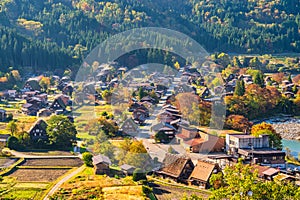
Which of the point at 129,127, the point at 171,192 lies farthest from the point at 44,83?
the point at 171,192

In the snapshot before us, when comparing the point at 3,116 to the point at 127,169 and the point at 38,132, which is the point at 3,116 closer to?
the point at 38,132

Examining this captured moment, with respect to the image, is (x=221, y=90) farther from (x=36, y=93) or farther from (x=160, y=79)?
(x=36, y=93)

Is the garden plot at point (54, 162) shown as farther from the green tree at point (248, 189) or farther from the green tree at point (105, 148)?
the green tree at point (248, 189)

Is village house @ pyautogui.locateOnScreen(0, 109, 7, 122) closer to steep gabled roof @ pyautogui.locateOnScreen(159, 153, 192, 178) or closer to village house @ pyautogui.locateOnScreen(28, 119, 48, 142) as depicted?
village house @ pyautogui.locateOnScreen(28, 119, 48, 142)

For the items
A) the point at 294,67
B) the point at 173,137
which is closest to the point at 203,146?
the point at 173,137

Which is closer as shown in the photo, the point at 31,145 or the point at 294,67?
the point at 31,145

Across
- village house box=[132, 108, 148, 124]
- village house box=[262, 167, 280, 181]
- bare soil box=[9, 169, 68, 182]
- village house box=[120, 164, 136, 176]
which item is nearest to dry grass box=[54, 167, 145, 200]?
village house box=[120, 164, 136, 176]
